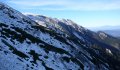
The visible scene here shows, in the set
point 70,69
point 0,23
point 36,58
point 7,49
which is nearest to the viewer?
point 7,49

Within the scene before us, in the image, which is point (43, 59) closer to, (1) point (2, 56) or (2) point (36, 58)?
(2) point (36, 58)

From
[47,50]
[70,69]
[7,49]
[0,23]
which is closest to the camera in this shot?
[7,49]

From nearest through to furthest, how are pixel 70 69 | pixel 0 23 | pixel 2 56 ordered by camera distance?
pixel 2 56
pixel 70 69
pixel 0 23

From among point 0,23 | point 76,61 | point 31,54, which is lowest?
point 76,61

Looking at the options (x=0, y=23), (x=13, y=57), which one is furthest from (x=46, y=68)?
(x=0, y=23)

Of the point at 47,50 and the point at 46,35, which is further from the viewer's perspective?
the point at 46,35

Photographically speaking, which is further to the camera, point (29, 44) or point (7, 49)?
point (29, 44)

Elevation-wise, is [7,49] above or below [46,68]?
above

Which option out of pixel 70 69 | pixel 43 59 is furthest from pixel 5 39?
pixel 70 69

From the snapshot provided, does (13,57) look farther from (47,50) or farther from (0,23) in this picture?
(0,23)
